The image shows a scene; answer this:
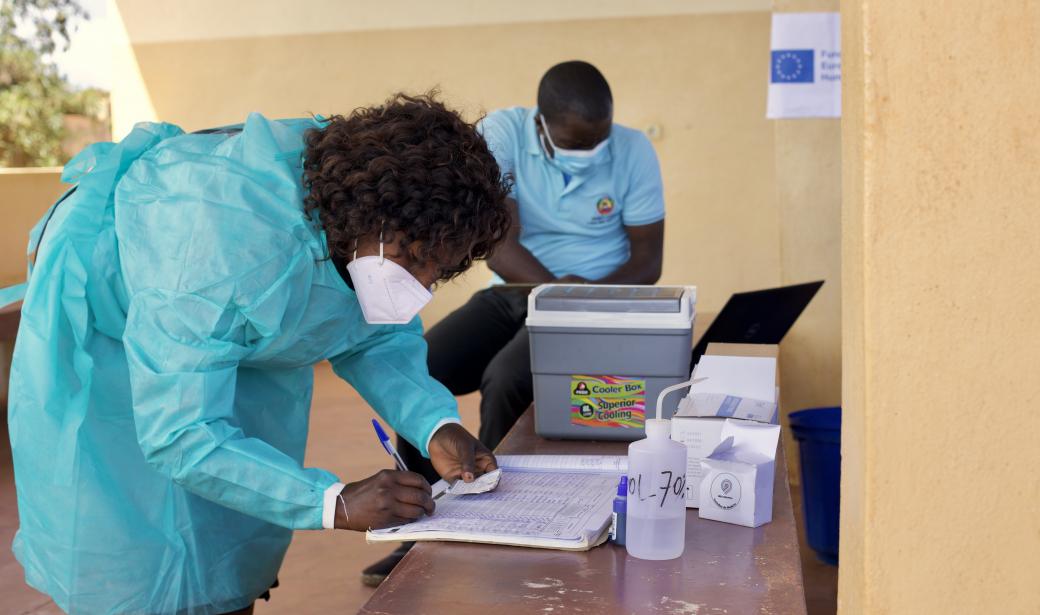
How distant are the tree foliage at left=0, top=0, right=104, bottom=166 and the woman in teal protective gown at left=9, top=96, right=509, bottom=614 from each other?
6.82 m

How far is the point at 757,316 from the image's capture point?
2408 millimetres

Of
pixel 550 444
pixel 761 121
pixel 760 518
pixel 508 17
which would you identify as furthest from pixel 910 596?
pixel 508 17

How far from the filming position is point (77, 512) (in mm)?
1616

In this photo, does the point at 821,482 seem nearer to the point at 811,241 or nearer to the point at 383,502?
the point at 811,241

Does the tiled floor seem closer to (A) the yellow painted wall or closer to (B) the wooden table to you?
(A) the yellow painted wall

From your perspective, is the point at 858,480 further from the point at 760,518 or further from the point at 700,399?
the point at 700,399

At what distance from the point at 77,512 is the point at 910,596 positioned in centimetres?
123

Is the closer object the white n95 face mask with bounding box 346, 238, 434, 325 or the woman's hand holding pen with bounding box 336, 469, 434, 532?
the woman's hand holding pen with bounding box 336, 469, 434, 532

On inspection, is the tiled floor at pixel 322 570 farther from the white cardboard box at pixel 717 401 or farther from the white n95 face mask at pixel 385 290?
the white n95 face mask at pixel 385 290

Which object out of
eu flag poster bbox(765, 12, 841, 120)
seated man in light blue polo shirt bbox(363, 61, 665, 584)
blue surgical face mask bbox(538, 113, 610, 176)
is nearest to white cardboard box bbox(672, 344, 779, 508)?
seated man in light blue polo shirt bbox(363, 61, 665, 584)

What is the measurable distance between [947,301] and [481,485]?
0.84 m

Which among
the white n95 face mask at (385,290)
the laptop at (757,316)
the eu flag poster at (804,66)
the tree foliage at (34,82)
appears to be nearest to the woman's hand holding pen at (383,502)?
the white n95 face mask at (385,290)

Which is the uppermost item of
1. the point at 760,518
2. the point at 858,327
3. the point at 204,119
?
the point at 204,119

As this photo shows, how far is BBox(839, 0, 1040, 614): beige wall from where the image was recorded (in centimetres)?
89
